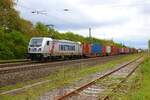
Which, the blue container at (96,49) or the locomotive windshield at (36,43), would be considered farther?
the blue container at (96,49)

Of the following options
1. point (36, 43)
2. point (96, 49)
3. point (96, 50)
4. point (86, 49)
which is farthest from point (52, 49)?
point (96, 50)

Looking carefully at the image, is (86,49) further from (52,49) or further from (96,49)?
(52,49)

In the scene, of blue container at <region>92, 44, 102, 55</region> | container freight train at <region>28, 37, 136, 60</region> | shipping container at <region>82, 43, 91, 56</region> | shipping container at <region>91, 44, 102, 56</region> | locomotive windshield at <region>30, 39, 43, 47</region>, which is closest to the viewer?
container freight train at <region>28, 37, 136, 60</region>

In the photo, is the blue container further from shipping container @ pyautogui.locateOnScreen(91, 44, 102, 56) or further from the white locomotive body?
the white locomotive body

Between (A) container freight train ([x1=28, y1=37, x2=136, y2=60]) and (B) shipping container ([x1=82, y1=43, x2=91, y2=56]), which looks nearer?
(A) container freight train ([x1=28, y1=37, x2=136, y2=60])

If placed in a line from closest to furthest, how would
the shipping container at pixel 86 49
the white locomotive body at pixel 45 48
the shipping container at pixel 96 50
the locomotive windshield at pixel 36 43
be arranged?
the white locomotive body at pixel 45 48 → the locomotive windshield at pixel 36 43 → the shipping container at pixel 86 49 → the shipping container at pixel 96 50

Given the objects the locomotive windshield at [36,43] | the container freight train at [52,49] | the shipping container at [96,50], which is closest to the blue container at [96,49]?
the shipping container at [96,50]

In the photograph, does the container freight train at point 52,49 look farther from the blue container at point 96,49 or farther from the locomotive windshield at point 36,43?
the blue container at point 96,49

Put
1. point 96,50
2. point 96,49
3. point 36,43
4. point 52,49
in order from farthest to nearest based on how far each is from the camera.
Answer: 1. point 96,50
2. point 96,49
3. point 52,49
4. point 36,43

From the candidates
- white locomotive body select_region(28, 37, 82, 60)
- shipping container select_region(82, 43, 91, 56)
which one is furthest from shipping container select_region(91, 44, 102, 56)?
white locomotive body select_region(28, 37, 82, 60)

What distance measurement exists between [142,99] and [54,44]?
35.1 m

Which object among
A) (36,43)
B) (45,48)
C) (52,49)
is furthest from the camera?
(52,49)

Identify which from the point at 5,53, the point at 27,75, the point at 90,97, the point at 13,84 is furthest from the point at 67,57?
the point at 90,97

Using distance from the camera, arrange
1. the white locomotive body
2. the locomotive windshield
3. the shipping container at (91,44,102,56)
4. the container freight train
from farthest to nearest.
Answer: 1. the shipping container at (91,44,102,56)
2. the locomotive windshield
3. the container freight train
4. the white locomotive body
